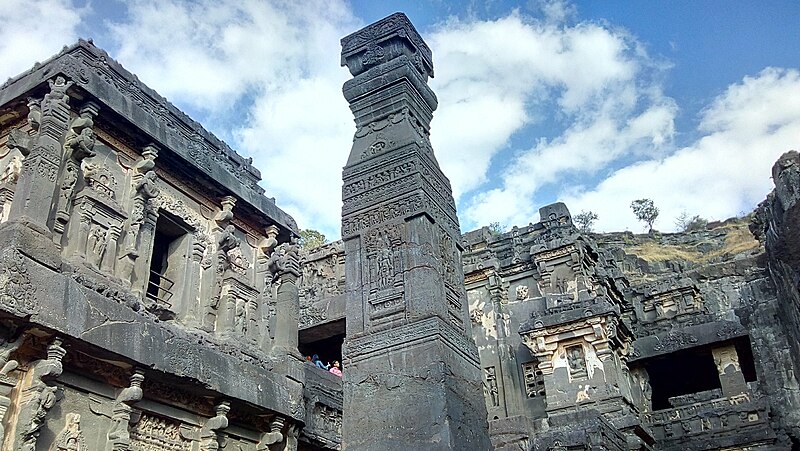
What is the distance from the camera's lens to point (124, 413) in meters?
7.45

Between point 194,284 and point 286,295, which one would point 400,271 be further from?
point 286,295

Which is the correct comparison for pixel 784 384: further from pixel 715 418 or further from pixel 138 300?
pixel 138 300

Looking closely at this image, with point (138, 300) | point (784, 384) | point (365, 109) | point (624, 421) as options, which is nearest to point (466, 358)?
point (365, 109)

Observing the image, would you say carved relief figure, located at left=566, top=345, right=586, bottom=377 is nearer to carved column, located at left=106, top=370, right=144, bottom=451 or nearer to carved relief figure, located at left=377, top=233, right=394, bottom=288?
carved column, located at left=106, top=370, right=144, bottom=451

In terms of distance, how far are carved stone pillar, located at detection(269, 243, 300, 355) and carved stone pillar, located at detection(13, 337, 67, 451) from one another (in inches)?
165

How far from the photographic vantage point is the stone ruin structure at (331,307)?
466cm

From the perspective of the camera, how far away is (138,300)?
322 inches

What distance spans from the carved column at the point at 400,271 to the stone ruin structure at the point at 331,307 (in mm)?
18

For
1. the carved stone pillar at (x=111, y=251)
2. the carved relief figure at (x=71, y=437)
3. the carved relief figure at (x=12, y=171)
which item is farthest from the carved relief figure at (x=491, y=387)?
the carved relief figure at (x=12, y=171)

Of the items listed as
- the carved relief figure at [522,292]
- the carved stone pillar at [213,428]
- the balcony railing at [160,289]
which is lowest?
the carved stone pillar at [213,428]

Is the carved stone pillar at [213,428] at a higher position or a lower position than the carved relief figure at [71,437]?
higher

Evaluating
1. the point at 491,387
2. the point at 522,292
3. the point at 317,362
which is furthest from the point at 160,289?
the point at 522,292

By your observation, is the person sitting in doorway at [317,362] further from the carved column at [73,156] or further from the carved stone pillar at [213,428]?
the carved column at [73,156]

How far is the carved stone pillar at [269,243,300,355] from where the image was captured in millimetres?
10629
